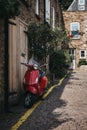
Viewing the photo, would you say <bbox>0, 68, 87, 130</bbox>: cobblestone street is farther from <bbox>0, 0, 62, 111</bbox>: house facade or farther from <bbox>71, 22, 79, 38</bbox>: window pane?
<bbox>71, 22, 79, 38</bbox>: window pane

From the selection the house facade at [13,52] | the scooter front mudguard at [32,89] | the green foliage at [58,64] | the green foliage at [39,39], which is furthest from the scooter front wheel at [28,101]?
the green foliage at [58,64]

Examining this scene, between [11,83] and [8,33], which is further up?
[8,33]

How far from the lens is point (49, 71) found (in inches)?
941

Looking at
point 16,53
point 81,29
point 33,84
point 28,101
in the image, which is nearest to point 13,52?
point 16,53

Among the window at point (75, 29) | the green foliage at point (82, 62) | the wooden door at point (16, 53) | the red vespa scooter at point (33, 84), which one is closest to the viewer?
the red vespa scooter at point (33, 84)

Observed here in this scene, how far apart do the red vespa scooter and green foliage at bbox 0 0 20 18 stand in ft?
10.8

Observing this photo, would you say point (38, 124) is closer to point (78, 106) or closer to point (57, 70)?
point (78, 106)

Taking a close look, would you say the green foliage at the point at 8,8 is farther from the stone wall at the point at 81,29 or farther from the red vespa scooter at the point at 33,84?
the stone wall at the point at 81,29

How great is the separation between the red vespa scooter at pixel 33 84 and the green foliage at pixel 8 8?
330cm

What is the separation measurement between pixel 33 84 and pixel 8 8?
3.91m

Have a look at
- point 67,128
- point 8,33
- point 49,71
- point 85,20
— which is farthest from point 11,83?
point 85,20

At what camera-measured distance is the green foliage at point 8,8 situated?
923 cm

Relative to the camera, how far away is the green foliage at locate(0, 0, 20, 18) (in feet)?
30.3

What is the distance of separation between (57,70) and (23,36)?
951cm
